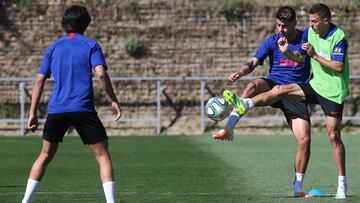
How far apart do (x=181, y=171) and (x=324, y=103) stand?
4359 millimetres

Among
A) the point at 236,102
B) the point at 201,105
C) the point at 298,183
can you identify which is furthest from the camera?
the point at 201,105

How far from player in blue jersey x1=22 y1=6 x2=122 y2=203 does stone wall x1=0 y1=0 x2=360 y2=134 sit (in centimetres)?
2017

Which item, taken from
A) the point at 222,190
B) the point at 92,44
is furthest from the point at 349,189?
the point at 92,44

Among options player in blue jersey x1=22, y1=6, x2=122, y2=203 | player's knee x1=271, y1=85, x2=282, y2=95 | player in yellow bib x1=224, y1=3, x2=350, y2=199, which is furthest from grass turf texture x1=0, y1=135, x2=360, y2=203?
player in blue jersey x1=22, y1=6, x2=122, y2=203

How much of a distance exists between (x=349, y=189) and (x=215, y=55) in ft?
60.2

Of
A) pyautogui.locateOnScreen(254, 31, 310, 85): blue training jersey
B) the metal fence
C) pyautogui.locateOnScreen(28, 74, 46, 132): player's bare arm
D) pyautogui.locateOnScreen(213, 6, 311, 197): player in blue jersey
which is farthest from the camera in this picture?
the metal fence

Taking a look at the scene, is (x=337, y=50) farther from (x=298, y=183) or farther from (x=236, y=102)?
(x=298, y=183)

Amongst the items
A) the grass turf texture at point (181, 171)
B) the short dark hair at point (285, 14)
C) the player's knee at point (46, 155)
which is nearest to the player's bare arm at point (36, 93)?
the player's knee at point (46, 155)

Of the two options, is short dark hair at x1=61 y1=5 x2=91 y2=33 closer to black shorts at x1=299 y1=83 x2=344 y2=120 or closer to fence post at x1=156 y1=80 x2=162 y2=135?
black shorts at x1=299 y1=83 x2=344 y2=120

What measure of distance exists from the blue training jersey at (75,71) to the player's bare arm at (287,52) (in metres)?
2.79

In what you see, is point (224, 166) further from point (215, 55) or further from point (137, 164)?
point (215, 55)

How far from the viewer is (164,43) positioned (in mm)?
30656

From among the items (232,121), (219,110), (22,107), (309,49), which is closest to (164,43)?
(22,107)

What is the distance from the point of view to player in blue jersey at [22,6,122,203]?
9.21 meters
